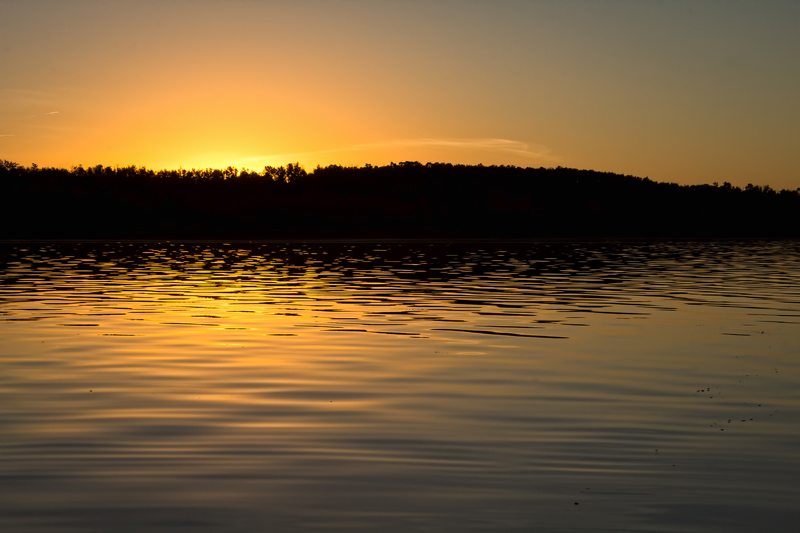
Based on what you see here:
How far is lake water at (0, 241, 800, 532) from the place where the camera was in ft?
25.5

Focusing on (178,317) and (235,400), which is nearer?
(235,400)

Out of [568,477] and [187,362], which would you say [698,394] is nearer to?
[568,477]

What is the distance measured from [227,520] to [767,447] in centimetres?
609

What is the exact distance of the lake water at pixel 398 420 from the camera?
25.5 feet

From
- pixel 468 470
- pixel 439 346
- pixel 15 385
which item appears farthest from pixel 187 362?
pixel 468 470

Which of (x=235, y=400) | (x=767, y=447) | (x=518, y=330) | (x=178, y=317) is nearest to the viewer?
(x=767, y=447)

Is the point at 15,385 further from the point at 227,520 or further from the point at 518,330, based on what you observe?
the point at 518,330

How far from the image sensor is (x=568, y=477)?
877cm

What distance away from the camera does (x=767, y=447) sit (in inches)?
397

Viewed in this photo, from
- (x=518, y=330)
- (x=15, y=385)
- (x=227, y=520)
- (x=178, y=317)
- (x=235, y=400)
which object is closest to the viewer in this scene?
(x=227, y=520)

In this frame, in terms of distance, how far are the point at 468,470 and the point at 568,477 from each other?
985mm

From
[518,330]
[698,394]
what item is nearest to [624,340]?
[518,330]

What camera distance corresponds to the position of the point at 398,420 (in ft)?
37.6

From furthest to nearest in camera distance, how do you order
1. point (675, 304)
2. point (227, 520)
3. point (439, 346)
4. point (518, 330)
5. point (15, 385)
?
point (675, 304)
point (518, 330)
point (439, 346)
point (15, 385)
point (227, 520)
